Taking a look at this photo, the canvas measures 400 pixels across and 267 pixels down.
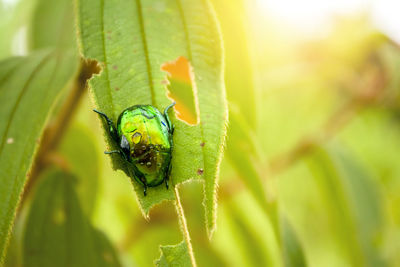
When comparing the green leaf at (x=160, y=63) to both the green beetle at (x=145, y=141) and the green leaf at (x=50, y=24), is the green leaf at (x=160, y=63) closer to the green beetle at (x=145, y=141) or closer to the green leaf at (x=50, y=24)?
the green beetle at (x=145, y=141)

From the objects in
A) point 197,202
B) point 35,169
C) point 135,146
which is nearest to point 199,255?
point 197,202

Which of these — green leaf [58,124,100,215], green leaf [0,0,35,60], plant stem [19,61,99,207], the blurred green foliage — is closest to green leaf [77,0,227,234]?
the blurred green foliage

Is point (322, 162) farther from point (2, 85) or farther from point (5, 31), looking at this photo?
point (5, 31)

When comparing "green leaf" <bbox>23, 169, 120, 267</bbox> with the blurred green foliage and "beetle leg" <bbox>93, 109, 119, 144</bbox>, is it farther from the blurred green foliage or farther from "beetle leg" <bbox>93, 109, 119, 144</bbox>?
"beetle leg" <bbox>93, 109, 119, 144</bbox>

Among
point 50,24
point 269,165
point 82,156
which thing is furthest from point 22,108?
point 269,165

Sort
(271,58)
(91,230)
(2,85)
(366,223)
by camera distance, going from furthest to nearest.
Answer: (271,58) < (366,223) < (91,230) < (2,85)

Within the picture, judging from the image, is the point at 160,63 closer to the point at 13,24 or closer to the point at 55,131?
the point at 55,131
